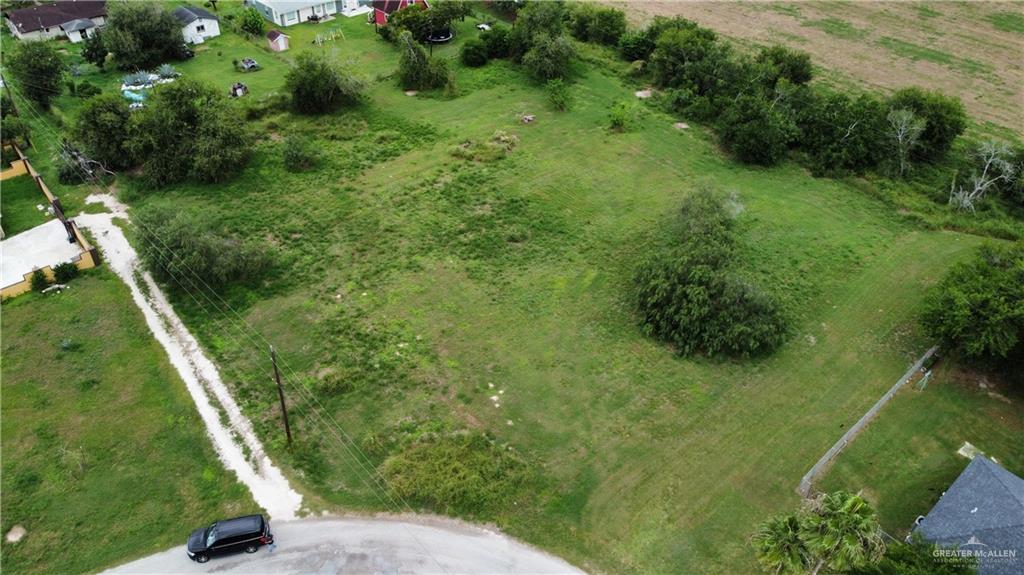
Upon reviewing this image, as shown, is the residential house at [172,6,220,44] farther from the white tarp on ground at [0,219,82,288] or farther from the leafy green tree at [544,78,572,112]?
the leafy green tree at [544,78,572,112]

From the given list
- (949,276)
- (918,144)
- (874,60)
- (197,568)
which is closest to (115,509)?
(197,568)

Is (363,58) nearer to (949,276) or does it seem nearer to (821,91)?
(821,91)

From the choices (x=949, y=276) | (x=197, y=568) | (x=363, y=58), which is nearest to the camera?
(x=197, y=568)

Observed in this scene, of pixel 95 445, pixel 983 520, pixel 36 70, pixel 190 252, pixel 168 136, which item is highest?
pixel 36 70

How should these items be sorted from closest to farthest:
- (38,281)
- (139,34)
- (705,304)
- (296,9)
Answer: (705,304), (38,281), (139,34), (296,9)

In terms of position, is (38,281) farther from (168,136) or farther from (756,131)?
(756,131)

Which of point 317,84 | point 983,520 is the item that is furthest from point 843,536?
point 317,84

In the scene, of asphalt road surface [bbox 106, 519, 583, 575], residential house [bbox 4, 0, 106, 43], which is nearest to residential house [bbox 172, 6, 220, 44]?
residential house [bbox 4, 0, 106, 43]
